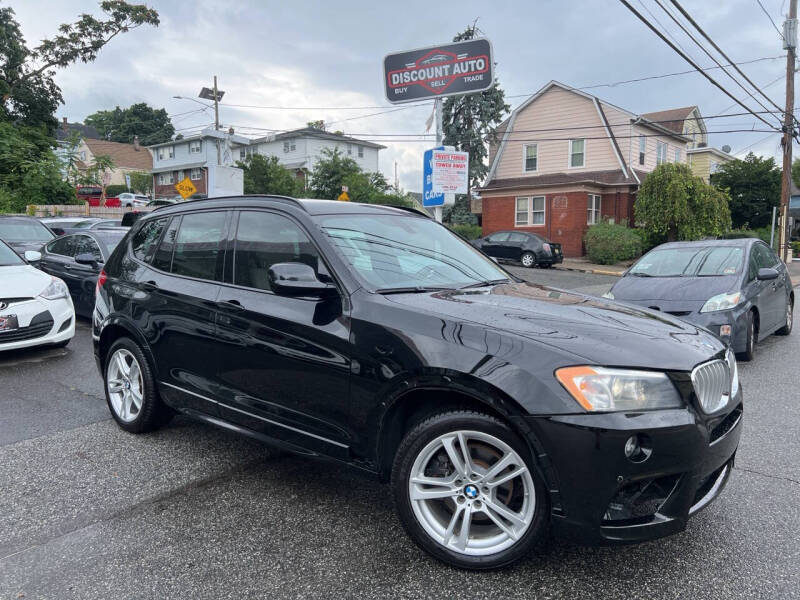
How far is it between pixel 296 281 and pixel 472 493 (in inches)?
52.9

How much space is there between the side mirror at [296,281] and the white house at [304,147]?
45.1m

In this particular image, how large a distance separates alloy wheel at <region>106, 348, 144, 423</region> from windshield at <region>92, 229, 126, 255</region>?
16.4 ft

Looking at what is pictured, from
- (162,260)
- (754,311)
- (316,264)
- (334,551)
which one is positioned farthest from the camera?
(754,311)

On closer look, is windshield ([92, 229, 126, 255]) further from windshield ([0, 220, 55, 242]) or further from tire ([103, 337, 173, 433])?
tire ([103, 337, 173, 433])

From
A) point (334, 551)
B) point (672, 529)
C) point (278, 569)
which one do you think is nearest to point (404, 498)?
point (334, 551)

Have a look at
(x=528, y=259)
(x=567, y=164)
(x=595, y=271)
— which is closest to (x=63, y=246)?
(x=528, y=259)

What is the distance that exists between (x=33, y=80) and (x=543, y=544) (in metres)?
36.7

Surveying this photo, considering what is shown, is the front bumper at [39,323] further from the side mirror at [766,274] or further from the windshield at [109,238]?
the side mirror at [766,274]

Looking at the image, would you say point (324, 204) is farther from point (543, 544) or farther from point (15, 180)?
point (15, 180)

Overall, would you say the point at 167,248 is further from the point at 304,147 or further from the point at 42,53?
the point at 304,147

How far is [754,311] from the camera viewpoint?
7.09m

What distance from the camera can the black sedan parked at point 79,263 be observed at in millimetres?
8758

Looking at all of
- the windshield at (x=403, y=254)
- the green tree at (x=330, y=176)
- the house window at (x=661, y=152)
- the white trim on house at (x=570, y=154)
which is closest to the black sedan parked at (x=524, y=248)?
the white trim on house at (x=570, y=154)

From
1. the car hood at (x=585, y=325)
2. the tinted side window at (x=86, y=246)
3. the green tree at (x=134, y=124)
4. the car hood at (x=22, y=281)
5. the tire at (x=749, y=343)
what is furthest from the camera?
the green tree at (x=134, y=124)
